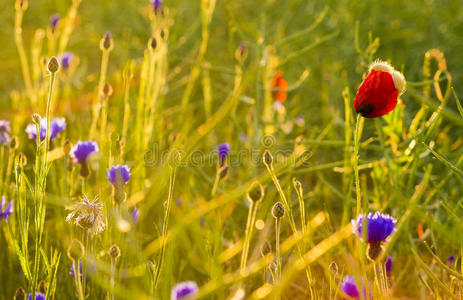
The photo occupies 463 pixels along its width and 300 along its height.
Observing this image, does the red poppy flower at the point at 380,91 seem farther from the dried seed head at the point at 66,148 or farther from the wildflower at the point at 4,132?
the wildflower at the point at 4,132

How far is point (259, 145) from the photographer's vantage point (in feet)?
4.46

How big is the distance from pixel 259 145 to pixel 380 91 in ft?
2.15

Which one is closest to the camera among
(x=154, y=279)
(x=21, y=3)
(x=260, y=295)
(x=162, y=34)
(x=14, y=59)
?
(x=260, y=295)

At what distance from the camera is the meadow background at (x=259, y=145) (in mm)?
861

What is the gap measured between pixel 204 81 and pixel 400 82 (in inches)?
40.3

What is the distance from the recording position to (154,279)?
28.2 inches

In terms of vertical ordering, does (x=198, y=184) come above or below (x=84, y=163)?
below

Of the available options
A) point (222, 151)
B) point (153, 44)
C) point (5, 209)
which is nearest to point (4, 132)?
point (5, 209)

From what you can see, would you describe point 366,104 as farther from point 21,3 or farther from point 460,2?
point 460,2

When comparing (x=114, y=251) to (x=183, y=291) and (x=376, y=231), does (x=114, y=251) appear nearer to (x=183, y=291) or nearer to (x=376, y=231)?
(x=183, y=291)

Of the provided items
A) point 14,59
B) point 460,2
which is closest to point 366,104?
point 460,2

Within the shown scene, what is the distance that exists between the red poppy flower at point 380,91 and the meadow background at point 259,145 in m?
0.10

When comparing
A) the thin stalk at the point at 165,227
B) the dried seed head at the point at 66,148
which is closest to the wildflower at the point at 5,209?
the dried seed head at the point at 66,148

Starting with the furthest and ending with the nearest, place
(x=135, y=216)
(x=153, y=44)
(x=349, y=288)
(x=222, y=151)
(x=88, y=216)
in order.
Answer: (x=153, y=44) < (x=222, y=151) < (x=135, y=216) < (x=349, y=288) < (x=88, y=216)
